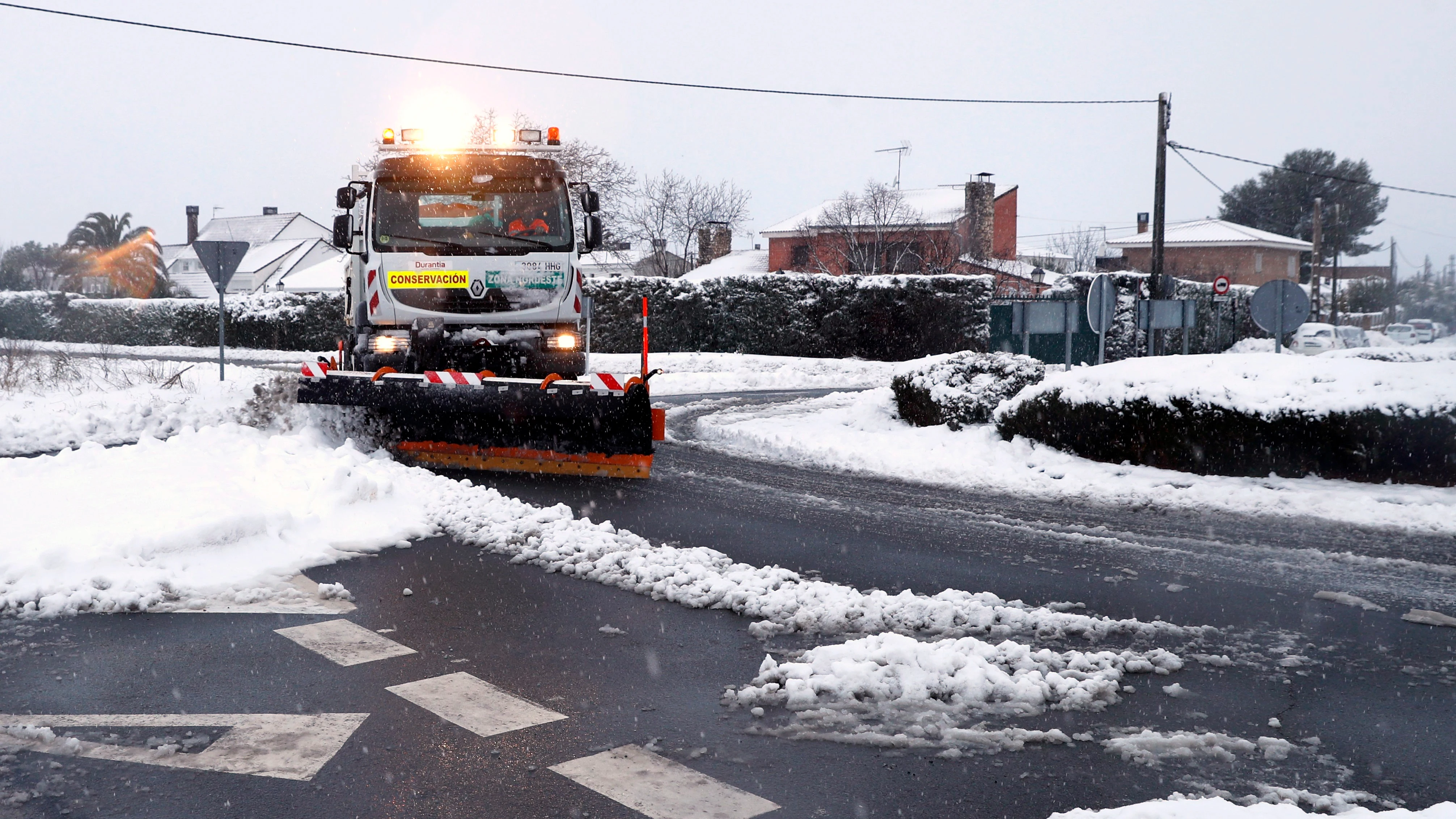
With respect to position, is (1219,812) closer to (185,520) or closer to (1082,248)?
(185,520)

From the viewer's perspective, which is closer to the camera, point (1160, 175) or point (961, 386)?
point (961, 386)

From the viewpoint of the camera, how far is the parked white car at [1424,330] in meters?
45.1

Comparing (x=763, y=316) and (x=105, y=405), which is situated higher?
(x=763, y=316)

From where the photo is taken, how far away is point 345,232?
10641 millimetres

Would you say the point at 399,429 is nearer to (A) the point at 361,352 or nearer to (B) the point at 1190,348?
(A) the point at 361,352

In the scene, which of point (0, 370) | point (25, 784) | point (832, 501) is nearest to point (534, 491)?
point (832, 501)

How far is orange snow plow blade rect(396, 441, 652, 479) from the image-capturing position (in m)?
9.93

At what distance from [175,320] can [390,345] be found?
30855mm

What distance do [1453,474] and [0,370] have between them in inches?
704

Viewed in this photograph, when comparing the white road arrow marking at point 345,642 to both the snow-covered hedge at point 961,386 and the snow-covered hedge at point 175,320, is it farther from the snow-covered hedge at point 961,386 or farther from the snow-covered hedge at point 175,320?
the snow-covered hedge at point 175,320

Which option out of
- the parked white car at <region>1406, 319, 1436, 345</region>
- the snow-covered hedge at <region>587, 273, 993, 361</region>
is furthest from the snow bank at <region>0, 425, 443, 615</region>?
the parked white car at <region>1406, 319, 1436, 345</region>

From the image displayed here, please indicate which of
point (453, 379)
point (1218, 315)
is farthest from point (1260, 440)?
point (1218, 315)

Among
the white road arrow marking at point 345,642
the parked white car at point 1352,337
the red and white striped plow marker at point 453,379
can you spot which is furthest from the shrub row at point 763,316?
the white road arrow marking at point 345,642

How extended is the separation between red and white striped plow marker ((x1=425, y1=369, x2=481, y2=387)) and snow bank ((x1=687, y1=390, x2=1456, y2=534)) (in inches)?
135
